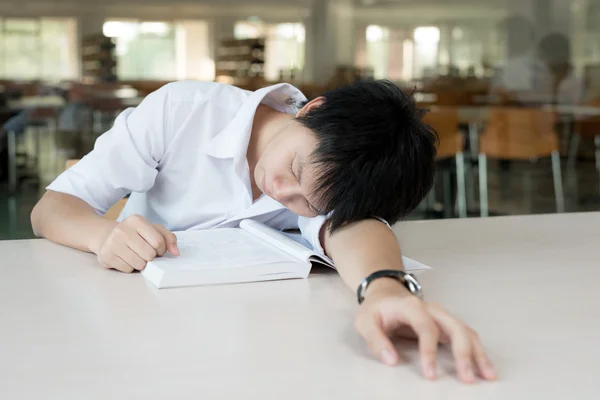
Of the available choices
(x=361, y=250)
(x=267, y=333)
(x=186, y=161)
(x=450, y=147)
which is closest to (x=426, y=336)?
(x=267, y=333)

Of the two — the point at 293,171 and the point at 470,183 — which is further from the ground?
the point at 293,171

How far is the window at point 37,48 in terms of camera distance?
356cm

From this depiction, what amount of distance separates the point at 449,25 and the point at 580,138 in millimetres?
975

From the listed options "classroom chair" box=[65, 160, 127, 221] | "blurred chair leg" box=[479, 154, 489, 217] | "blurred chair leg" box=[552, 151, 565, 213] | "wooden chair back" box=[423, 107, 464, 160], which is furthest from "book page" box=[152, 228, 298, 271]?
"blurred chair leg" box=[552, 151, 565, 213]

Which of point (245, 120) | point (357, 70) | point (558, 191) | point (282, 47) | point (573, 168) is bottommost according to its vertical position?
point (558, 191)

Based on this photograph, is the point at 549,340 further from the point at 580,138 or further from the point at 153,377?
the point at 580,138

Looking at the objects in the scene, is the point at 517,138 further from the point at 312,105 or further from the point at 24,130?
the point at 312,105

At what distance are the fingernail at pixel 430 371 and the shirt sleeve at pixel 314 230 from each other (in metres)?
0.44

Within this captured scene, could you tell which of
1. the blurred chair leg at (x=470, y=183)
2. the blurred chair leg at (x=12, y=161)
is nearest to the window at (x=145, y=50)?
the blurred chair leg at (x=12, y=161)

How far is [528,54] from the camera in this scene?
173 inches

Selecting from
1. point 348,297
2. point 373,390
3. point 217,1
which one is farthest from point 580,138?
point 373,390

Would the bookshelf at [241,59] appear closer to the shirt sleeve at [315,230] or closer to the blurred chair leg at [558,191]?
the blurred chair leg at [558,191]

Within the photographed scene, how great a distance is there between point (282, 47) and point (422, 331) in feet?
11.2

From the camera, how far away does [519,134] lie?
4453 mm
